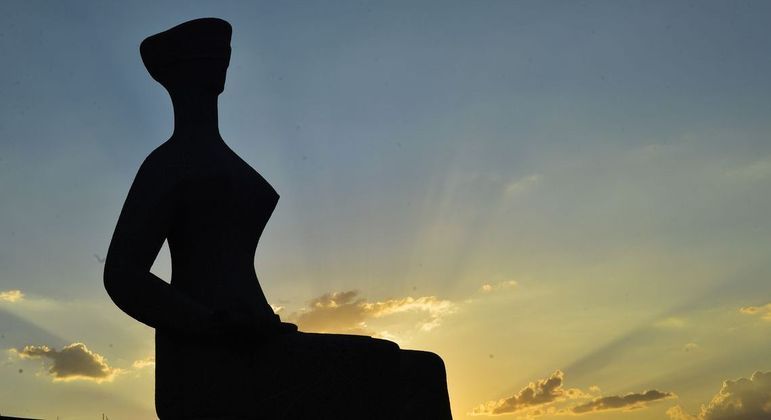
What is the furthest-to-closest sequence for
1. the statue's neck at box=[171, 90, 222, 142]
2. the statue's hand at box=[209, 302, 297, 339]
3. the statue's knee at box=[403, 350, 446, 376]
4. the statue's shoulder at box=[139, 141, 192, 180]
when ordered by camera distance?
the statue's neck at box=[171, 90, 222, 142] < the statue's knee at box=[403, 350, 446, 376] < the statue's shoulder at box=[139, 141, 192, 180] < the statue's hand at box=[209, 302, 297, 339]

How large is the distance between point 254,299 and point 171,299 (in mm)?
688

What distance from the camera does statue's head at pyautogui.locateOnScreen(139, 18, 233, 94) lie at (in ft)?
21.0

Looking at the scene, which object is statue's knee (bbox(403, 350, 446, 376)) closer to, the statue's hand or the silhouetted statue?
the silhouetted statue

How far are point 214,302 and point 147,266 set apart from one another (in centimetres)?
48

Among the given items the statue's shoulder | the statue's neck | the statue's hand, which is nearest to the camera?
the statue's hand

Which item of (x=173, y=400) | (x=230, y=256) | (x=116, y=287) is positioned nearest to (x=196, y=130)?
(x=230, y=256)

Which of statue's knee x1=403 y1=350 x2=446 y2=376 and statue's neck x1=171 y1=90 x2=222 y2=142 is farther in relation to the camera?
statue's neck x1=171 y1=90 x2=222 y2=142

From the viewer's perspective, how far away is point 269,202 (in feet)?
21.6

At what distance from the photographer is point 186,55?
642cm

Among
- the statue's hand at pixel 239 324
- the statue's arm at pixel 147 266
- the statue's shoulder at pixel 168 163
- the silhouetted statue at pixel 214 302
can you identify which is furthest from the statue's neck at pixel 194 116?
the statue's hand at pixel 239 324

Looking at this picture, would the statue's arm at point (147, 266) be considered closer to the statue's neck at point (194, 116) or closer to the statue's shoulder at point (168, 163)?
the statue's shoulder at point (168, 163)

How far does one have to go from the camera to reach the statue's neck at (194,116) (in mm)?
6383

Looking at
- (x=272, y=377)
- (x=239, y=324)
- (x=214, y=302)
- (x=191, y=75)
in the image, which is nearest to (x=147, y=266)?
(x=214, y=302)

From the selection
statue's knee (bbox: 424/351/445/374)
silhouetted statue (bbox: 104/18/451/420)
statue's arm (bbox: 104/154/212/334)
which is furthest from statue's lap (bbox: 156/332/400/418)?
statue's knee (bbox: 424/351/445/374)
